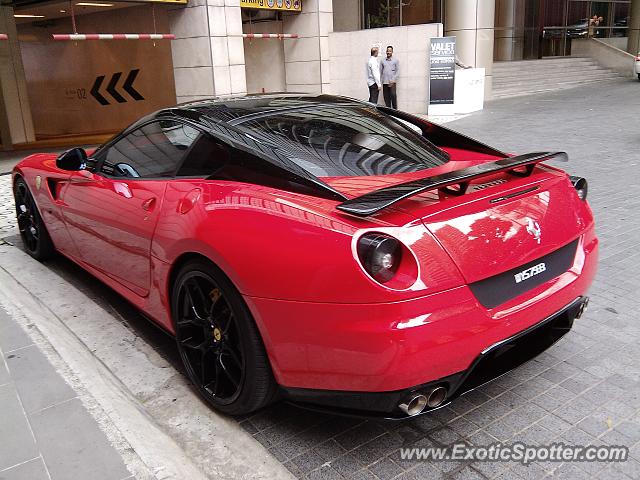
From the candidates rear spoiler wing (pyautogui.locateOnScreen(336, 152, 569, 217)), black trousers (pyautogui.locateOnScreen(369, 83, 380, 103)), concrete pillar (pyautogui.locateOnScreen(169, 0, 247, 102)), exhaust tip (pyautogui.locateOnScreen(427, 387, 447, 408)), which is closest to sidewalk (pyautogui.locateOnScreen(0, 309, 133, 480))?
exhaust tip (pyautogui.locateOnScreen(427, 387, 447, 408))

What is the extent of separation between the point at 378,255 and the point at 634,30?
106 ft

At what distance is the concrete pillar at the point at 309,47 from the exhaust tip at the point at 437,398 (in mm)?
16166

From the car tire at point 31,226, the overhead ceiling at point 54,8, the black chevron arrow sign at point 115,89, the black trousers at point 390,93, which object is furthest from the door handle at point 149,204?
the black chevron arrow sign at point 115,89

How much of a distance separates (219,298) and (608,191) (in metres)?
5.66

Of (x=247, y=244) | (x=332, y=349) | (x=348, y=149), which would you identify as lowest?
(x=332, y=349)

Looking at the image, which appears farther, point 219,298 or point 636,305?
point 636,305

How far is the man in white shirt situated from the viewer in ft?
52.3

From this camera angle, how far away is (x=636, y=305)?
3.84m

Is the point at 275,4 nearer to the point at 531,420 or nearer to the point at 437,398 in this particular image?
the point at 531,420

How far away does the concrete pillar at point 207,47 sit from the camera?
1291 cm

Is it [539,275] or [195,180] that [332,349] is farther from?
[195,180]

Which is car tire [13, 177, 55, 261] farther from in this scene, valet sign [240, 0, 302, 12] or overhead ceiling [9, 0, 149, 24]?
valet sign [240, 0, 302, 12]

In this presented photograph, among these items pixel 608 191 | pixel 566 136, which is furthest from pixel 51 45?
pixel 608 191

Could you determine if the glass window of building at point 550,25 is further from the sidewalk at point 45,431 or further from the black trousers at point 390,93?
the sidewalk at point 45,431
